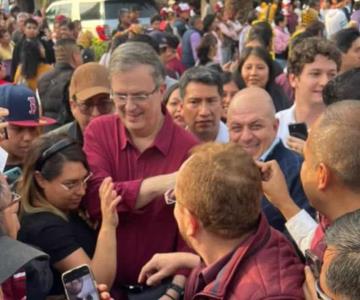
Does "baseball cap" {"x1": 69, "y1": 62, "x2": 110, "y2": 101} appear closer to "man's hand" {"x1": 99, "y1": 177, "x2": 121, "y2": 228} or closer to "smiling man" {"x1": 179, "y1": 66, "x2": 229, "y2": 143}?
"smiling man" {"x1": 179, "y1": 66, "x2": 229, "y2": 143}

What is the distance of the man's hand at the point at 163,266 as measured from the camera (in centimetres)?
278

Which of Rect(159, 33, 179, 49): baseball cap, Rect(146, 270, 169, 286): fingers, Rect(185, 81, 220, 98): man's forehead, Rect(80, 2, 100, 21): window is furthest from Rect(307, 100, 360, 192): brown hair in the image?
Rect(80, 2, 100, 21): window

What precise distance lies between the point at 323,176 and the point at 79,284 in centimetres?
96

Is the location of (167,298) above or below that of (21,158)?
below

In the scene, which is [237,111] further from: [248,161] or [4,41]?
[4,41]

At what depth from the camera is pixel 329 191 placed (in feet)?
7.96

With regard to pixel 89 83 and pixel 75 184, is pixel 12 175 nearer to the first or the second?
pixel 75 184

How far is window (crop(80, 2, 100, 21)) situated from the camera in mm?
18984

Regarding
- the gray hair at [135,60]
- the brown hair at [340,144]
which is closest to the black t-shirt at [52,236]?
the gray hair at [135,60]

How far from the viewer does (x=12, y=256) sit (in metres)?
2.16

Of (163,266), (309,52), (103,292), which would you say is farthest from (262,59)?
(103,292)

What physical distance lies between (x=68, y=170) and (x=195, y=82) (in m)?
1.44

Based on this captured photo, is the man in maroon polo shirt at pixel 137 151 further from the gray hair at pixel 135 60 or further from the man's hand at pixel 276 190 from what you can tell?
the man's hand at pixel 276 190

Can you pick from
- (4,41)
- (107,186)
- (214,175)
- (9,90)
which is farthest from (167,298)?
(4,41)
